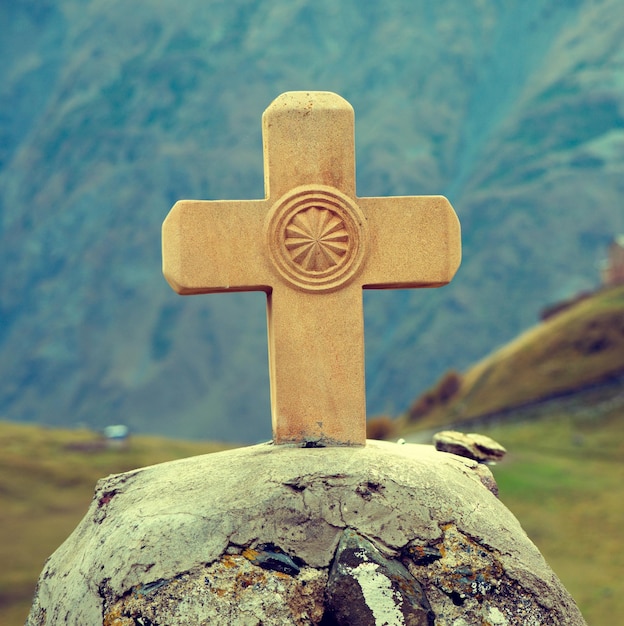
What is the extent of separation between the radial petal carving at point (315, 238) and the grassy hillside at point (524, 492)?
27.4 m

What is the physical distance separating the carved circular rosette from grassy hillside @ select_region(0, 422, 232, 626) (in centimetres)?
2761

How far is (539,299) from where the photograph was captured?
608ft

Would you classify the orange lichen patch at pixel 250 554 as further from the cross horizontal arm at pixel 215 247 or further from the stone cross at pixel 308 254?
the cross horizontal arm at pixel 215 247

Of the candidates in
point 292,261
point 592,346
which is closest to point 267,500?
point 292,261

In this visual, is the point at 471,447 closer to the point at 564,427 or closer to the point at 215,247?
the point at 215,247

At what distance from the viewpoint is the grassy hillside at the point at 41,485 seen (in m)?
39.2

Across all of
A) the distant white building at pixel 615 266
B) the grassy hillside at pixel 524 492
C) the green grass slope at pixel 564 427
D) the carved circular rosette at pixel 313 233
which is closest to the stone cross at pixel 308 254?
the carved circular rosette at pixel 313 233

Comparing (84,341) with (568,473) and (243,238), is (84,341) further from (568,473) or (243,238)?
(243,238)

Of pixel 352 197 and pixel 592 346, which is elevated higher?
pixel 592 346

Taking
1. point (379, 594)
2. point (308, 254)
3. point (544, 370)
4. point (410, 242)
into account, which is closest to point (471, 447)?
point (410, 242)

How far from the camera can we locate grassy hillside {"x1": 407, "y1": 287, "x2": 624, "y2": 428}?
75375mm

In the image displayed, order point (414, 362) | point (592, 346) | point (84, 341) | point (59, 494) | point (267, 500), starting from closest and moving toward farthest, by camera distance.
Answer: point (267, 500) < point (59, 494) < point (592, 346) < point (414, 362) < point (84, 341)

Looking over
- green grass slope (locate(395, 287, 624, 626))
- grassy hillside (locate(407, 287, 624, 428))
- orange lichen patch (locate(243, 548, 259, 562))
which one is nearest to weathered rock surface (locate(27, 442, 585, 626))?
orange lichen patch (locate(243, 548, 259, 562))

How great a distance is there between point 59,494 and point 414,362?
130m
